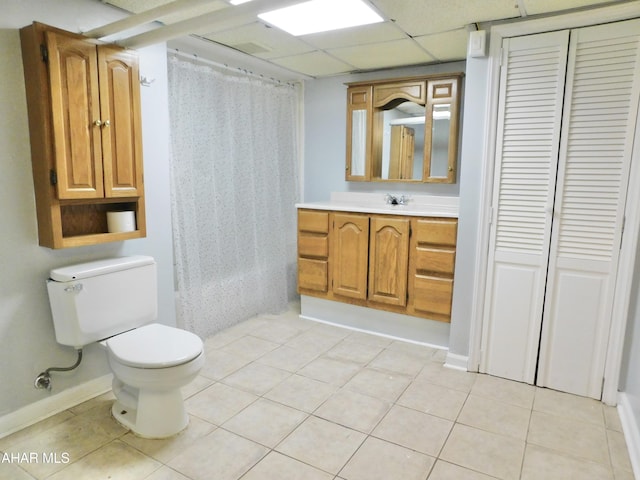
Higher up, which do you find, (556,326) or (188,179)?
(188,179)

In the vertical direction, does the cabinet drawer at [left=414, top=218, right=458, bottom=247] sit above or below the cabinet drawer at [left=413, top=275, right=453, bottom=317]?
above

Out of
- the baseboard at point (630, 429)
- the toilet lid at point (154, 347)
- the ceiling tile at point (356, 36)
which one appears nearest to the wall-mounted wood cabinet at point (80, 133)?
the toilet lid at point (154, 347)

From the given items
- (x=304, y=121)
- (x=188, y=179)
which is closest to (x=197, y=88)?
(x=188, y=179)

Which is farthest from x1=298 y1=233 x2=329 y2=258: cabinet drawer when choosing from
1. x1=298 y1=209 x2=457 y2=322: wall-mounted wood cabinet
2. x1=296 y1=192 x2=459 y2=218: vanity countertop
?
x1=296 y1=192 x2=459 y2=218: vanity countertop

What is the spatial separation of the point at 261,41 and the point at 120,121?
1.08 m

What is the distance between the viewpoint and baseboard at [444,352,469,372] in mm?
2615

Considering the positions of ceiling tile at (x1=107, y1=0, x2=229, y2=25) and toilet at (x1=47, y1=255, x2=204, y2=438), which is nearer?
toilet at (x1=47, y1=255, x2=204, y2=438)

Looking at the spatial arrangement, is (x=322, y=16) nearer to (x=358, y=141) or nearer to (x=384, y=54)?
(x=384, y=54)

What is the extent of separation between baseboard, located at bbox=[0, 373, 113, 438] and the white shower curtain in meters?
0.68

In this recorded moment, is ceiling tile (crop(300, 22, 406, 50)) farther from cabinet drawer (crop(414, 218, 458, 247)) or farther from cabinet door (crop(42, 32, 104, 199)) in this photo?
cabinet door (crop(42, 32, 104, 199))

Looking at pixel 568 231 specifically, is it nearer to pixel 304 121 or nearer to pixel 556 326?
pixel 556 326

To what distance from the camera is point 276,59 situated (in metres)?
3.09

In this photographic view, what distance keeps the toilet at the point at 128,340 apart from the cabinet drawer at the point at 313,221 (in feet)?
4.72

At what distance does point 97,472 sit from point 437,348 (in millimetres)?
2147
